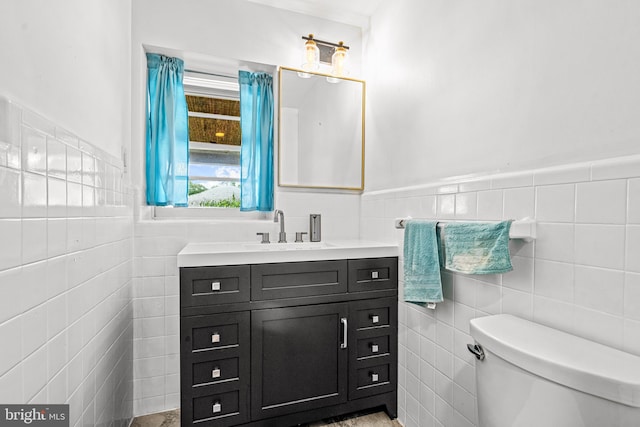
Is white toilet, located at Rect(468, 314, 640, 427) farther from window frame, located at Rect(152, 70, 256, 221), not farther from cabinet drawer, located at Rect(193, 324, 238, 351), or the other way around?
window frame, located at Rect(152, 70, 256, 221)

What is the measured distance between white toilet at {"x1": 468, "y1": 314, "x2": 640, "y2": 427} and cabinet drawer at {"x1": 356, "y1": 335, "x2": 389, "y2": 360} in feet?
2.35

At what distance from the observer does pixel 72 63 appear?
38.5 inches

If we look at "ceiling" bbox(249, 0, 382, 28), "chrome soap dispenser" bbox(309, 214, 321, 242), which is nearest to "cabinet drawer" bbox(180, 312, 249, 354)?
"chrome soap dispenser" bbox(309, 214, 321, 242)

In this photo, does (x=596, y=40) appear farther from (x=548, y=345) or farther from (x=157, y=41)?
A: (x=157, y=41)

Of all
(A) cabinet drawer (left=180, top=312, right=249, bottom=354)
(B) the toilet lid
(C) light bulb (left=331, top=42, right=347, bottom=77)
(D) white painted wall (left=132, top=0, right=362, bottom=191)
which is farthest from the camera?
(C) light bulb (left=331, top=42, right=347, bottom=77)

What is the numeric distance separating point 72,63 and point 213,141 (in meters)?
1.06

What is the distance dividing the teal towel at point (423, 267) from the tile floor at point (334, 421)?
0.78 meters

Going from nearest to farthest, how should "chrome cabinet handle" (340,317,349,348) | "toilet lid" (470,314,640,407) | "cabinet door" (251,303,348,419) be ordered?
"toilet lid" (470,314,640,407) < "cabinet door" (251,303,348,419) < "chrome cabinet handle" (340,317,349,348)

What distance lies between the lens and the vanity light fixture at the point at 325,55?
1.99 m

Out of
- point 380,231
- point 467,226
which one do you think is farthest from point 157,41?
point 467,226

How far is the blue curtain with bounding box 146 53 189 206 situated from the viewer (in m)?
1.80

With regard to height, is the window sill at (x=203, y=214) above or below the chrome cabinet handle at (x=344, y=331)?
above

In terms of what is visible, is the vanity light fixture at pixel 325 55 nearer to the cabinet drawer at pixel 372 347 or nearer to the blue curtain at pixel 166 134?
the blue curtain at pixel 166 134

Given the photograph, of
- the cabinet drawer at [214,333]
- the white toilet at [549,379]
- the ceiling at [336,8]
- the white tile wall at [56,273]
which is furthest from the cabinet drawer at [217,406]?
the ceiling at [336,8]
